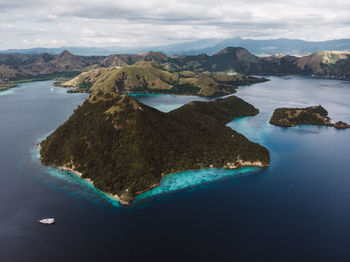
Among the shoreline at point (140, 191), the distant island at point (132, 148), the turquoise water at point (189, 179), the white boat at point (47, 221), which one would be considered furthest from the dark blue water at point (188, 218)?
the distant island at point (132, 148)

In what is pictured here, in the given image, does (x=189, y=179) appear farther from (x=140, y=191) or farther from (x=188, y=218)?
(x=188, y=218)

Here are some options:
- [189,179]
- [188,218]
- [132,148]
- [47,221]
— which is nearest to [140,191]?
[132,148]

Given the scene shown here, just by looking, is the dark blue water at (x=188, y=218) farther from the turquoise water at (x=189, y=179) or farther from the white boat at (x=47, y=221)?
the white boat at (x=47, y=221)

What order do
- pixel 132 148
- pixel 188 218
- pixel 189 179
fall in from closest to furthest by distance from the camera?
pixel 188 218, pixel 189 179, pixel 132 148

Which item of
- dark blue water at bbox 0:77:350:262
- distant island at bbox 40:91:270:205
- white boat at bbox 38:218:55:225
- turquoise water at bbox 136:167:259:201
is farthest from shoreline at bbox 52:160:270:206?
white boat at bbox 38:218:55:225

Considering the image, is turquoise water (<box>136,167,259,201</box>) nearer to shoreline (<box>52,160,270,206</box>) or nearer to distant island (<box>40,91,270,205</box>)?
shoreline (<box>52,160,270,206</box>)

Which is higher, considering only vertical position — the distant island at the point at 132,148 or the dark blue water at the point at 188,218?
the distant island at the point at 132,148

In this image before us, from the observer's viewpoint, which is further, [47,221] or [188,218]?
[188,218]

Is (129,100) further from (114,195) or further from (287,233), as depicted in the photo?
(287,233)

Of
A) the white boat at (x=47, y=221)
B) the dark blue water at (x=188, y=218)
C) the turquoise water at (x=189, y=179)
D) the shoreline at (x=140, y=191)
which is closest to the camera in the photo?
the dark blue water at (x=188, y=218)
